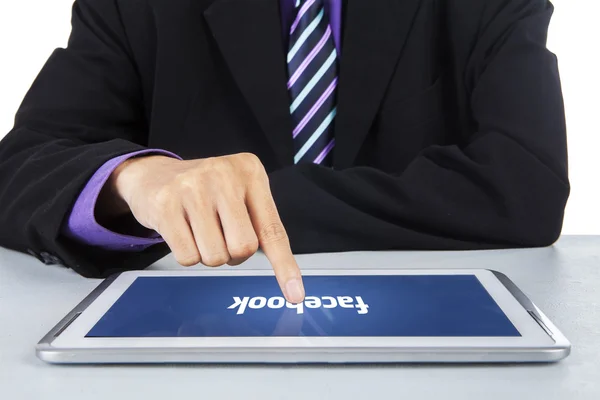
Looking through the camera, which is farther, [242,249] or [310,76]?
[310,76]

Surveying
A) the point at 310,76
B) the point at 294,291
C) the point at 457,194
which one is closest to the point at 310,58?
the point at 310,76

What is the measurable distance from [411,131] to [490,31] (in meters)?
0.21

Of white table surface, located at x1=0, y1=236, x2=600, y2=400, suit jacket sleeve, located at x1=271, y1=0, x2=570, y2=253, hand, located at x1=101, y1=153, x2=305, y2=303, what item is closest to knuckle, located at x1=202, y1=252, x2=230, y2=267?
hand, located at x1=101, y1=153, x2=305, y2=303

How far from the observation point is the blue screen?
417 mm

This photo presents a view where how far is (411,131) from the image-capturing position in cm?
106

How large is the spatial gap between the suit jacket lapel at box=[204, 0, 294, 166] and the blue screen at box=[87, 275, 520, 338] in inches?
19.2

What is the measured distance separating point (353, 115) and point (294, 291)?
1.98 feet

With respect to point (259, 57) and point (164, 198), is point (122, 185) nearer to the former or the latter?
point (164, 198)

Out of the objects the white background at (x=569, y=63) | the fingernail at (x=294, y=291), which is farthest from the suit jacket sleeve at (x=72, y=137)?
the white background at (x=569, y=63)

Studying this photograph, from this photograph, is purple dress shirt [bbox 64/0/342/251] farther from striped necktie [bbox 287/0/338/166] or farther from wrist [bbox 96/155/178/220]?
striped necktie [bbox 287/0/338/166]

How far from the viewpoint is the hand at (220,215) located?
19.6 inches

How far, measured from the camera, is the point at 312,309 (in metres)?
0.46

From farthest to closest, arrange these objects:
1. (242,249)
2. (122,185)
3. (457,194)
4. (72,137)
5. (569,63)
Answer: (569,63) → (72,137) → (457,194) → (122,185) → (242,249)

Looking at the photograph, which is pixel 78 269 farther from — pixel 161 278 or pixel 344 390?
pixel 344 390
